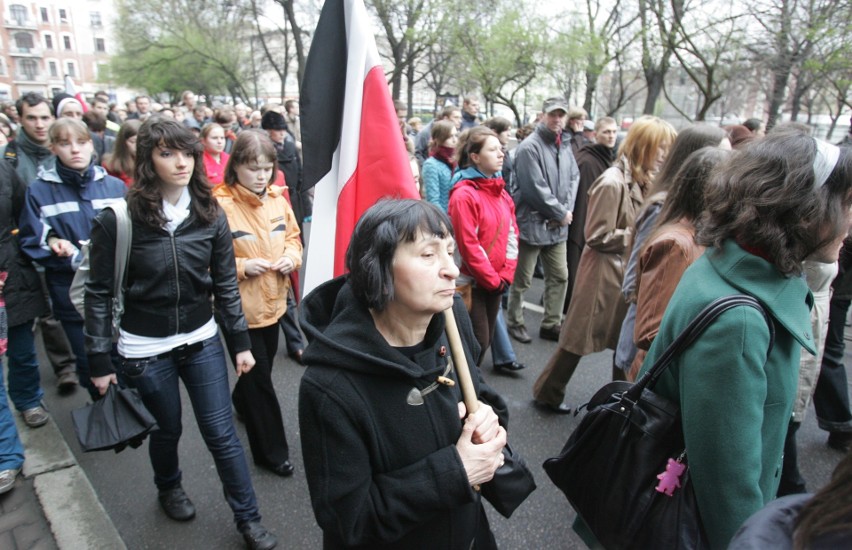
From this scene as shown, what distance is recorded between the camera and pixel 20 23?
69.4 m

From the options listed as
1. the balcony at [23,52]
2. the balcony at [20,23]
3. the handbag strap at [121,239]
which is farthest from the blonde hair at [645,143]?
the balcony at [23,52]

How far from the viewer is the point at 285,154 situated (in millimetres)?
6164

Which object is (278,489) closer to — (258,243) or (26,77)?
(258,243)

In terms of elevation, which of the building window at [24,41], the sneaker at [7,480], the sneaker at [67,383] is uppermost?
the building window at [24,41]

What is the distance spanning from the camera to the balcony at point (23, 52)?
68.8m

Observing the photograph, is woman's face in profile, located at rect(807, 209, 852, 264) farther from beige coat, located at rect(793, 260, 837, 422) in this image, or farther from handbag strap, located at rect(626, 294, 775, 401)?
beige coat, located at rect(793, 260, 837, 422)

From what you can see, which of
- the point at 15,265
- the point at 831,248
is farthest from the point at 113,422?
the point at 831,248

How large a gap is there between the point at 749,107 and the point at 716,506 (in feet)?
171

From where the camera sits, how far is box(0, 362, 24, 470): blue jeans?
2916 mm

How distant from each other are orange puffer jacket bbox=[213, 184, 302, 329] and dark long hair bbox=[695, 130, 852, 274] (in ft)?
7.68

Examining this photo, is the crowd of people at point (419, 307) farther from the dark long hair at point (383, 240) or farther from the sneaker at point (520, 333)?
the sneaker at point (520, 333)

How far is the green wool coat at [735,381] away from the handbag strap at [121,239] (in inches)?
81.0

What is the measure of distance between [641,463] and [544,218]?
3.65 meters

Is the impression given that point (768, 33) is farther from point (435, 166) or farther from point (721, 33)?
point (435, 166)
